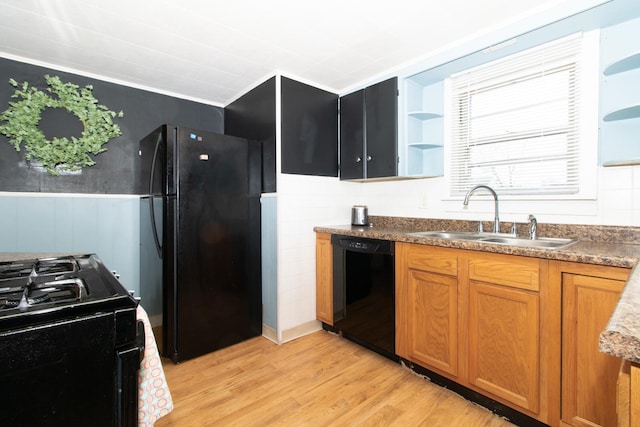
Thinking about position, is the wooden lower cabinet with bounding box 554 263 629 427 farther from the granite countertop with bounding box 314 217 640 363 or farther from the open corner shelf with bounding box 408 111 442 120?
the open corner shelf with bounding box 408 111 442 120

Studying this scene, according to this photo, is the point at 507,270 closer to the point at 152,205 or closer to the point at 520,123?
the point at 520,123

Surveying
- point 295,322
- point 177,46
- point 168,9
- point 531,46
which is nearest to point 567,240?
point 531,46

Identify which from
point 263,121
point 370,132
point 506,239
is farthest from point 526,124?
point 263,121

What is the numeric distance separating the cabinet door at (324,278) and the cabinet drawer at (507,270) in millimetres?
1191

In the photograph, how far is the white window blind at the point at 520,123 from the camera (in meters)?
1.89

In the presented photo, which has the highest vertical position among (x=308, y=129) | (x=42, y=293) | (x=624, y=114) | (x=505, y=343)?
(x=308, y=129)

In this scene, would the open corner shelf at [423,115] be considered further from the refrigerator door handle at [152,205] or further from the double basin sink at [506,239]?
the refrigerator door handle at [152,205]

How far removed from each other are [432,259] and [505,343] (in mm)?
549

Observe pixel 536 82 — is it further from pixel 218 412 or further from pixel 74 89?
pixel 74 89

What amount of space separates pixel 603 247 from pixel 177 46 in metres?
2.83

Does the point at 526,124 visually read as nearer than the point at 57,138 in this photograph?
Yes

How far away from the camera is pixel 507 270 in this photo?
1526mm

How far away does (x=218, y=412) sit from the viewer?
1659 millimetres


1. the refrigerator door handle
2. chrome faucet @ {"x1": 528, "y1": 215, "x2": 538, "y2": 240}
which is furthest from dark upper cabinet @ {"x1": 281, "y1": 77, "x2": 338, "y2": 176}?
chrome faucet @ {"x1": 528, "y1": 215, "x2": 538, "y2": 240}
